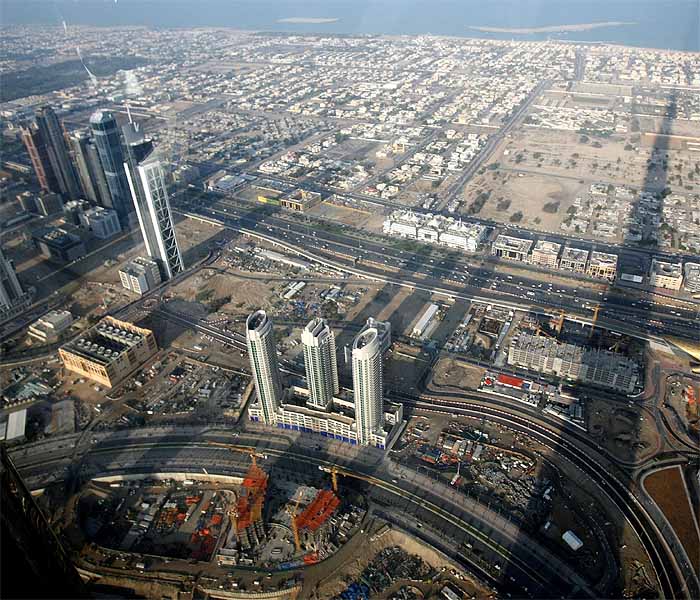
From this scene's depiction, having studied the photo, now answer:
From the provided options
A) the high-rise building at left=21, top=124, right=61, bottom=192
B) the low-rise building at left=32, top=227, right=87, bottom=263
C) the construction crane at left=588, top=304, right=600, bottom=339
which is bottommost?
the construction crane at left=588, top=304, right=600, bottom=339

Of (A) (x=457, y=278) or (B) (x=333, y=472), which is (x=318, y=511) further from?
(A) (x=457, y=278)

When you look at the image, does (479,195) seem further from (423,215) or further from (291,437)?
(291,437)

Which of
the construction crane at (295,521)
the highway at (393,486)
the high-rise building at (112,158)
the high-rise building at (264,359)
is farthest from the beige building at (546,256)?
the high-rise building at (112,158)

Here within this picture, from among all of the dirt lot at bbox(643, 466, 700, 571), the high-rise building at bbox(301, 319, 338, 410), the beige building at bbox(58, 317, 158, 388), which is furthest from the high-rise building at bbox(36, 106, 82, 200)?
the dirt lot at bbox(643, 466, 700, 571)

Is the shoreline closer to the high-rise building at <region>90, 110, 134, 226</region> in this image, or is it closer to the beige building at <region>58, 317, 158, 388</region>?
the high-rise building at <region>90, 110, 134, 226</region>

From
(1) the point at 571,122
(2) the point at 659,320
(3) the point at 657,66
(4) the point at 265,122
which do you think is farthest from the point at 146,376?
(3) the point at 657,66

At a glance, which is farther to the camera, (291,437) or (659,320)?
(659,320)

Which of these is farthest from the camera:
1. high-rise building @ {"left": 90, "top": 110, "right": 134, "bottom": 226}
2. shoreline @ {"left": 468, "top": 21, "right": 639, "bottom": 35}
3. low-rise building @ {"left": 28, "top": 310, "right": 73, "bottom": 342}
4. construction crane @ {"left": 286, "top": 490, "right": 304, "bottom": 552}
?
shoreline @ {"left": 468, "top": 21, "right": 639, "bottom": 35}
